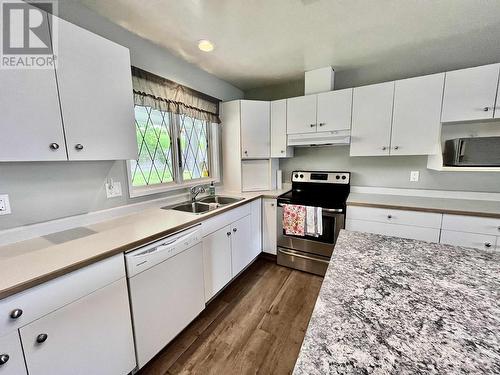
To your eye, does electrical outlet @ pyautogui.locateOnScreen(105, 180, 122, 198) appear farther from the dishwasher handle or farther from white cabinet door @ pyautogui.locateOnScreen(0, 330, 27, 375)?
white cabinet door @ pyautogui.locateOnScreen(0, 330, 27, 375)

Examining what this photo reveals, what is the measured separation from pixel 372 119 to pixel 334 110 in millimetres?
397

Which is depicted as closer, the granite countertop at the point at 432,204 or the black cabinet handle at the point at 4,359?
the black cabinet handle at the point at 4,359

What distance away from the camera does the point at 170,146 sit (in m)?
2.20

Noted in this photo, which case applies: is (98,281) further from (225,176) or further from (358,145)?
(358,145)

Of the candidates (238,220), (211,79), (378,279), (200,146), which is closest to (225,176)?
(200,146)

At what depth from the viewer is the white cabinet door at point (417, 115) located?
194cm

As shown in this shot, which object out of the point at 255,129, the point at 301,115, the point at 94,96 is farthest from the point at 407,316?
the point at 255,129

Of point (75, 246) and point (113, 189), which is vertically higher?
point (113, 189)

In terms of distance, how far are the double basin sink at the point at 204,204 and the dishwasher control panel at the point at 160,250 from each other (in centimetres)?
41

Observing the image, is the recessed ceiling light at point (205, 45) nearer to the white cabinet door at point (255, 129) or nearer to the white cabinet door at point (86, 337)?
the white cabinet door at point (255, 129)

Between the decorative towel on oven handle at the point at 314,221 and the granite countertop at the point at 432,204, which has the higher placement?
the granite countertop at the point at 432,204

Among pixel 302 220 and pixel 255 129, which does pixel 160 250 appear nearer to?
pixel 302 220

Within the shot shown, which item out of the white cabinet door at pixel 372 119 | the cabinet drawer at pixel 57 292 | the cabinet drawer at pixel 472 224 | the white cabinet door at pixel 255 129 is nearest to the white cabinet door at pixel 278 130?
the white cabinet door at pixel 255 129

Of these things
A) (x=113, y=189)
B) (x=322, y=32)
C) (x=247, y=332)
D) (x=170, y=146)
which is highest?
(x=322, y=32)
